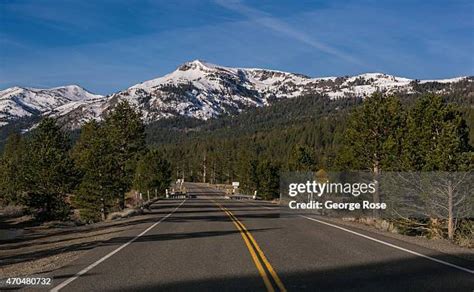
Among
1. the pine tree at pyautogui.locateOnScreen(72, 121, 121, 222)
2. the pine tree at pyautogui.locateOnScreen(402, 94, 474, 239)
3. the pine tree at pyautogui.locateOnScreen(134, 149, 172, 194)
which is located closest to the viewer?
the pine tree at pyautogui.locateOnScreen(402, 94, 474, 239)

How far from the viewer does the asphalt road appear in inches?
384

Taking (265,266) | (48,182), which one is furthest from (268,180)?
(265,266)

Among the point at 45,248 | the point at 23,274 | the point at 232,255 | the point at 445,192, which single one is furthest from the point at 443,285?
the point at 445,192

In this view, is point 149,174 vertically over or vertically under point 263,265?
over

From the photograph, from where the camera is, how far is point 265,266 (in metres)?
11.9

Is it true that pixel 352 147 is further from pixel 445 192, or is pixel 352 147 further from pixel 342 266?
pixel 342 266

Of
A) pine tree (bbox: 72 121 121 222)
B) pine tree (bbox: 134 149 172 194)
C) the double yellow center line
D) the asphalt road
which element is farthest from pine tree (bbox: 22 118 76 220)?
the double yellow center line

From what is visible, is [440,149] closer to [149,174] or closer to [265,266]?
[265,266]

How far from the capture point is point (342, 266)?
1190 centimetres

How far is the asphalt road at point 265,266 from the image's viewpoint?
9.76 meters

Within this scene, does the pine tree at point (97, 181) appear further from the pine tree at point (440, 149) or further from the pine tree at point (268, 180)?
the pine tree at point (268, 180)

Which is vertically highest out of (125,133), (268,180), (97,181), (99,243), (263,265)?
(125,133)

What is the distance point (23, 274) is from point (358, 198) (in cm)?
2801

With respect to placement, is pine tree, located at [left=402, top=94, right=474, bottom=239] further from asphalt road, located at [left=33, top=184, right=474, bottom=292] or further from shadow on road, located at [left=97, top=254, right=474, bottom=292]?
shadow on road, located at [left=97, top=254, right=474, bottom=292]
